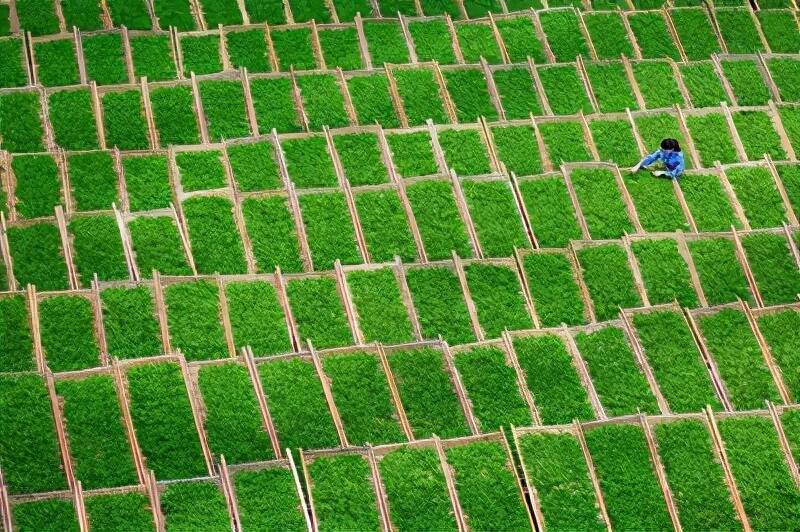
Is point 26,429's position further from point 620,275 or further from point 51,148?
point 620,275

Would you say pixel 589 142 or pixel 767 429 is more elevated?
pixel 589 142

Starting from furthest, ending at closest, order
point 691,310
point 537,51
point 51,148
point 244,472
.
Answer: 1. point 537,51
2. point 51,148
3. point 691,310
4. point 244,472

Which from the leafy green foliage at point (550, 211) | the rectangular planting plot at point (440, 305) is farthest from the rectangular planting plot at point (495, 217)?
the rectangular planting plot at point (440, 305)

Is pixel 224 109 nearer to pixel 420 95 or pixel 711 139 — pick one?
pixel 420 95

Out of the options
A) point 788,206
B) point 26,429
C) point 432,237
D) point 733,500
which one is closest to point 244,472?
point 26,429

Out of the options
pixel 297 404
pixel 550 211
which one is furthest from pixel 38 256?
pixel 550 211

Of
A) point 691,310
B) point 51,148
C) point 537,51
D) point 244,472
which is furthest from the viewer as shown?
point 537,51

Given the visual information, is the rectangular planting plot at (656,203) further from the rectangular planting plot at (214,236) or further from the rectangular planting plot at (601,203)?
the rectangular planting plot at (214,236)
